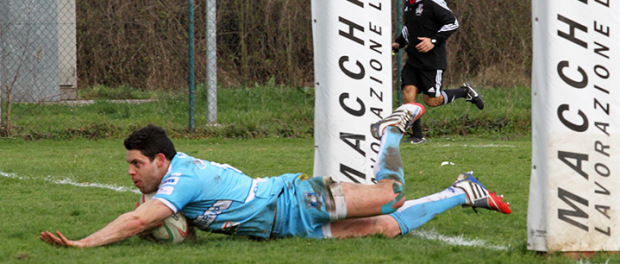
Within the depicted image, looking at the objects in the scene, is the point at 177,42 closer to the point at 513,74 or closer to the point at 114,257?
the point at 513,74

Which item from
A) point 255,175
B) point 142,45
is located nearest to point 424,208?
point 255,175

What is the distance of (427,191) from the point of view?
23.1 ft

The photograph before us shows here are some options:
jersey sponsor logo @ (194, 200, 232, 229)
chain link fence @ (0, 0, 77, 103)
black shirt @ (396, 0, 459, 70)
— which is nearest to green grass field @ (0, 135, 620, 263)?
jersey sponsor logo @ (194, 200, 232, 229)

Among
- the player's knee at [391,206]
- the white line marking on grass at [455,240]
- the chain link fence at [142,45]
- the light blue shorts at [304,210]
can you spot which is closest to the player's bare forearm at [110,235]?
the light blue shorts at [304,210]

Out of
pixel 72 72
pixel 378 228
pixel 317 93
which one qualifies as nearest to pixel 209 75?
pixel 72 72

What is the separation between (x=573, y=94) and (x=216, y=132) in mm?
8273

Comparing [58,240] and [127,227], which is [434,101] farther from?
[58,240]

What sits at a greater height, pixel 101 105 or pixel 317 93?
pixel 317 93

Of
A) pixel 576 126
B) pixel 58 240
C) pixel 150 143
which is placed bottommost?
pixel 58 240

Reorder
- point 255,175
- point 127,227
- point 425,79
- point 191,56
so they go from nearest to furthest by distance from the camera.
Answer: point 127,227 < point 255,175 < point 425,79 < point 191,56

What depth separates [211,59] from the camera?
39.2 feet

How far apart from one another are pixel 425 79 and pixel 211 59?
3.32 metres

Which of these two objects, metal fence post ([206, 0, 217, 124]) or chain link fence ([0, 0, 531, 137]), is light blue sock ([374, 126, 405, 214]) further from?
chain link fence ([0, 0, 531, 137])

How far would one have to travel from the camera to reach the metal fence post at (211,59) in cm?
1191
